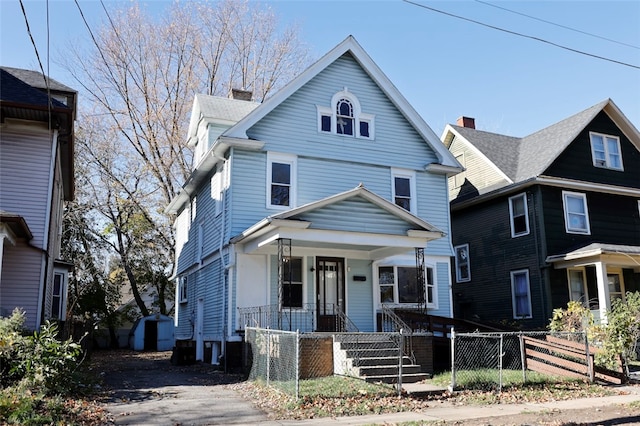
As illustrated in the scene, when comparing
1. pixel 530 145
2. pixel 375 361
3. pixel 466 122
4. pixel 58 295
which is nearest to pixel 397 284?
pixel 375 361

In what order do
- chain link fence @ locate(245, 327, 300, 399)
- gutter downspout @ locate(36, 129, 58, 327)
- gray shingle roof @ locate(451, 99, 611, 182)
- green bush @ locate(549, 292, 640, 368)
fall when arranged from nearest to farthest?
chain link fence @ locate(245, 327, 300, 399), green bush @ locate(549, 292, 640, 368), gutter downspout @ locate(36, 129, 58, 327), gray shingle roof @ locate(451, 99, 611, 182)

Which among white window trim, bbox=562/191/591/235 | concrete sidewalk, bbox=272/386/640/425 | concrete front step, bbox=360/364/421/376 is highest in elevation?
white window trim, bbox=562/191/591/235

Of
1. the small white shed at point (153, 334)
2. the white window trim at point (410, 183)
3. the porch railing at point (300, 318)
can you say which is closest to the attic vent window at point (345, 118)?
the white window trim at point (410, 183)

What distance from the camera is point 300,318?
1574 centimetres

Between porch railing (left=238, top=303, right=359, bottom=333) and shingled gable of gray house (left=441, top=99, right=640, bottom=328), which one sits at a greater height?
shingled gable of gray house (left=441, top=99, right=640, bottom=328)

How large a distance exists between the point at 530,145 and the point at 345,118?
33.0ft

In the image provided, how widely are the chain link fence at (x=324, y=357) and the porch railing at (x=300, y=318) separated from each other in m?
0.87

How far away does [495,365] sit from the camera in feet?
48.0

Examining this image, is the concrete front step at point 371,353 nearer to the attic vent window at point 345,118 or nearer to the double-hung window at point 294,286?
the double-hung window at point 294,286

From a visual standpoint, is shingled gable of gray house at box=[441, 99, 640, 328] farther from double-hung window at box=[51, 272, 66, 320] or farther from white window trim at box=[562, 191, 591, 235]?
double-hung window at box=[51, 272, 66, 320]

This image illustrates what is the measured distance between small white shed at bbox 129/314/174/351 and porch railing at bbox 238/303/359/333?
1498cm

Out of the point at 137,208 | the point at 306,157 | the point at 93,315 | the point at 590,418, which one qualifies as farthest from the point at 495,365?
the point at 93,315

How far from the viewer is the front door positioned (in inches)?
637

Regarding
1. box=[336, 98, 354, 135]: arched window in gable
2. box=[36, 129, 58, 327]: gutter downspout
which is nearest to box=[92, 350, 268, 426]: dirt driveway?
box=[36, 129, 58, 327]: gutter downspout
